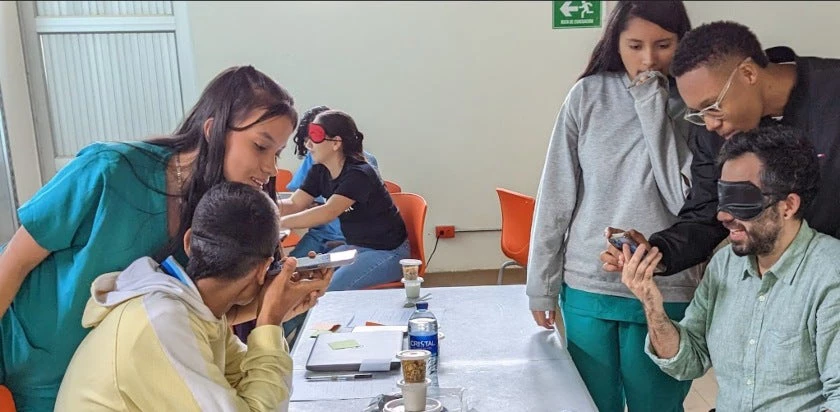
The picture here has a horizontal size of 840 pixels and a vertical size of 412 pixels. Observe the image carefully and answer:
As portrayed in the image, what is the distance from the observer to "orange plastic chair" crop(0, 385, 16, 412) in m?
1.26

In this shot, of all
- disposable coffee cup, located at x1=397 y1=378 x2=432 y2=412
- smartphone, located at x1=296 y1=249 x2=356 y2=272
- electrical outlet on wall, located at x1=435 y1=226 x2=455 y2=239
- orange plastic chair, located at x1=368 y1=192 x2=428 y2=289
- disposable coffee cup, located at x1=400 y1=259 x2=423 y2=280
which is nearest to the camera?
disposable coffee cup, located at x1=397 y1=378 x2=432 y2=412

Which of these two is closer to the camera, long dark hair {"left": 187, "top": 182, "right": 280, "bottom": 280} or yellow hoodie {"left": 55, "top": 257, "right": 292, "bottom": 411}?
yellow hoodie {"left": 55, "top": 257, "right": 292, "bottom": 411}

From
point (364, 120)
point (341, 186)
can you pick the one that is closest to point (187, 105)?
point (364, 120)

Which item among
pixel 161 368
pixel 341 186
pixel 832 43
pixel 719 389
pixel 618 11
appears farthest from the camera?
pixel 832 43

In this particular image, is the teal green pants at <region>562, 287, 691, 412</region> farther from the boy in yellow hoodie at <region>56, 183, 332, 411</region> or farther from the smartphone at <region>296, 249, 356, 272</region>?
the boy in yellow hoodie at <region>56, 183, 332, 411</region>

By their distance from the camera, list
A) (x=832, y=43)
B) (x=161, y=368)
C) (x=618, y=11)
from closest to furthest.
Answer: (x=161, y=368) → (x=618, y=11) → (x=832, y=43)

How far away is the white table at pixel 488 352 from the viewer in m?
1.46

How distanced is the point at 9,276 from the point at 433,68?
3501mm

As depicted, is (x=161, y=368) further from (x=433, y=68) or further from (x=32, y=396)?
(x=433, y=68)

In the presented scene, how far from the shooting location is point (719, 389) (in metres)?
1.48

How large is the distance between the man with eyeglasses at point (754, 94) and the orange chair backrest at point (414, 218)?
154cm

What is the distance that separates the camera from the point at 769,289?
1.38m

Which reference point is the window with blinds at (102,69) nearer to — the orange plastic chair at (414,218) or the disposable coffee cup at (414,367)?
the orange plastic chair at (414,218)

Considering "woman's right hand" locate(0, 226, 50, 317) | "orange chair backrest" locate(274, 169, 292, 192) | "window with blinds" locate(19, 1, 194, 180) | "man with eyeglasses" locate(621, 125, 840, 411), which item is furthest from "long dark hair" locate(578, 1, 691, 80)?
"window with blinds" locate(19, 1, 194, 180)
